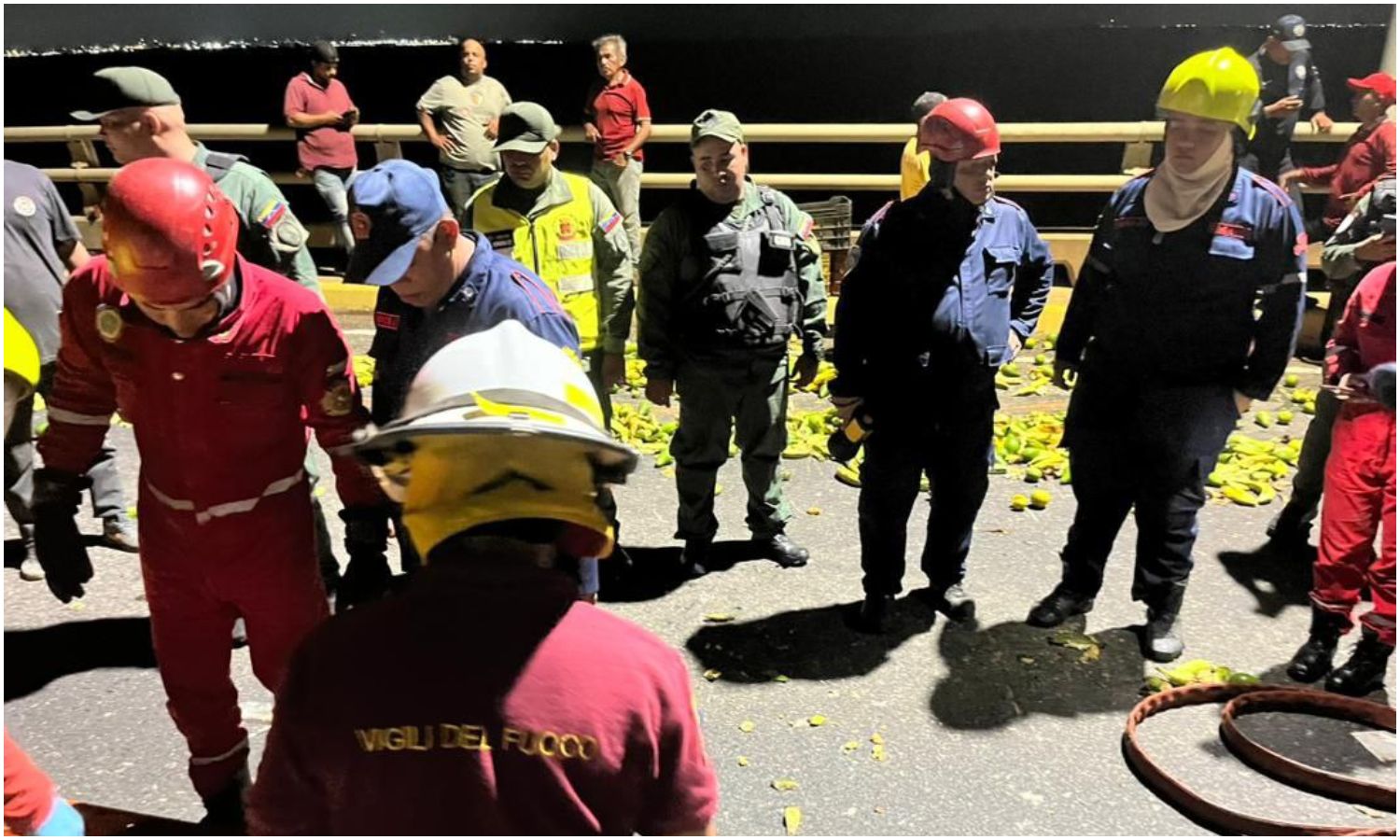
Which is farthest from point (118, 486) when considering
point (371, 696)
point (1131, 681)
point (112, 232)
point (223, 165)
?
point (1131, 681)

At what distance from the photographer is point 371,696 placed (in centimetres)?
137

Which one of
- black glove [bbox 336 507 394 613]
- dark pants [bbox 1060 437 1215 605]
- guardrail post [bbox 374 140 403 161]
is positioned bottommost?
dark pants [bbox 1060 437 1215 605]

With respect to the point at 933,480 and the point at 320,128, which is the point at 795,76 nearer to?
the point at 320,128

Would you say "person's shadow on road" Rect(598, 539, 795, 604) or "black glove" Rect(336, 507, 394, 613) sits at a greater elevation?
"black glove" Rect(336, 507, 394, 613)

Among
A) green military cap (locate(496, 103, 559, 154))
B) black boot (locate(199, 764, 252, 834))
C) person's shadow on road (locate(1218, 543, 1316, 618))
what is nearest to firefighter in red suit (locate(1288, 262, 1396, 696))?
person's shadow on road (locate(1218, 543, 1316, 618))

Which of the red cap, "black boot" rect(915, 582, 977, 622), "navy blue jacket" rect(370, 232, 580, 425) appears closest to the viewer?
"navy blue jacket" rect(370, 232, 580, 425)

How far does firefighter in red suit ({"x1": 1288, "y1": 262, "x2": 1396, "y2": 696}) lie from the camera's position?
11.5 feet

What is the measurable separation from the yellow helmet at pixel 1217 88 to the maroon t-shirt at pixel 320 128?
288 inches

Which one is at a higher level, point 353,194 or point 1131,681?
point 353,194

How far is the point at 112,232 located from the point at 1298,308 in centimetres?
371

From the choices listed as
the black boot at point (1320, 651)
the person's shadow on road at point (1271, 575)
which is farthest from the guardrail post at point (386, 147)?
the black boot at point (1320, 651)

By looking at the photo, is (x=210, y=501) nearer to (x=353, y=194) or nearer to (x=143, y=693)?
Answer: (x=353, y=194)

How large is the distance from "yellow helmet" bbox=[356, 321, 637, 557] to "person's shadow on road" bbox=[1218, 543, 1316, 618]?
12.9 feet

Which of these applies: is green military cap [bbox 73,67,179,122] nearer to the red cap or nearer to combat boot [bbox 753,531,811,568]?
combat boot [bbox 753,531,811,568]
